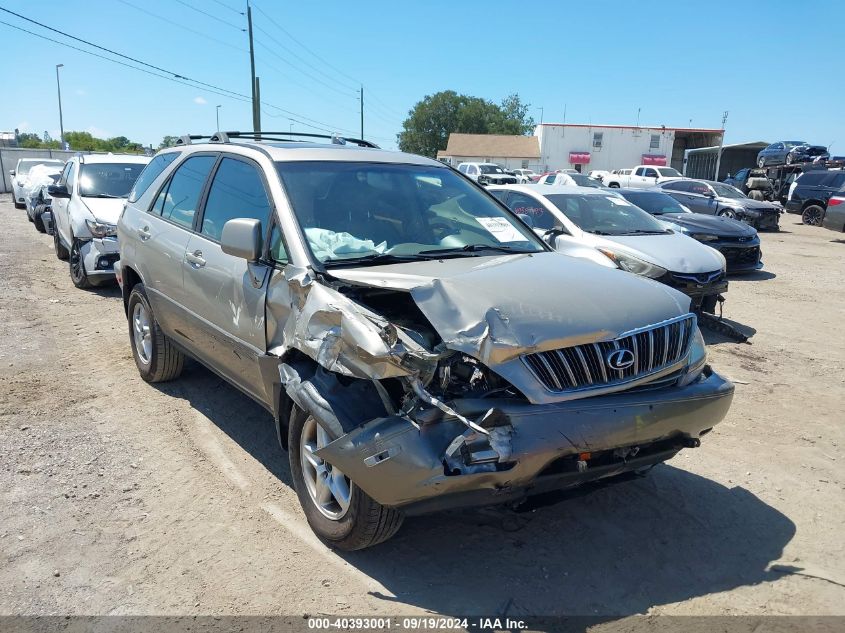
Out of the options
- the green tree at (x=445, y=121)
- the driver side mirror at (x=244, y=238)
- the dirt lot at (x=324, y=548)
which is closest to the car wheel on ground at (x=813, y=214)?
the dirt lot at (x=324, y=548)

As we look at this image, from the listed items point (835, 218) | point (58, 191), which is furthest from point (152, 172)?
point (835, 218)

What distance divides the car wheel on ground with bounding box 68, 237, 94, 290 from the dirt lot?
4.11 meters

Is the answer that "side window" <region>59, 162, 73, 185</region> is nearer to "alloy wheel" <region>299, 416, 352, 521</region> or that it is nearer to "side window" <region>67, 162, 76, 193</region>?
"side window" <region>67, 162, 76, 193</region>

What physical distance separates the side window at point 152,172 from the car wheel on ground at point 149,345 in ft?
2.63

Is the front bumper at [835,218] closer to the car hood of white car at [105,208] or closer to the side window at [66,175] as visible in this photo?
the car hood of white car at [105,208]

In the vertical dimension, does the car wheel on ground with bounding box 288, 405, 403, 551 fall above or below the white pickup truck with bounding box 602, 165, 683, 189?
below

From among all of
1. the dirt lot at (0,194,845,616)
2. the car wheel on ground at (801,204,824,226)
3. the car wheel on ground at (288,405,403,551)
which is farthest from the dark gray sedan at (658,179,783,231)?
the car wheel on ground at (288,405,403,551)

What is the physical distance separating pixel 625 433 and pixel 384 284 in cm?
128

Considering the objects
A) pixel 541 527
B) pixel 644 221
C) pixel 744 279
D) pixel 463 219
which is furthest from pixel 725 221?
pixel 541 527

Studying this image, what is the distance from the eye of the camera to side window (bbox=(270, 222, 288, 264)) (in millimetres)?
3609

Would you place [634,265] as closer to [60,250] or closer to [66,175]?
[66,175]

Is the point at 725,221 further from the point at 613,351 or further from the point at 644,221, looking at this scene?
the point at 613,351

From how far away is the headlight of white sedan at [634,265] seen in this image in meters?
7.83

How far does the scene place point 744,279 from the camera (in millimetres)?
12188
